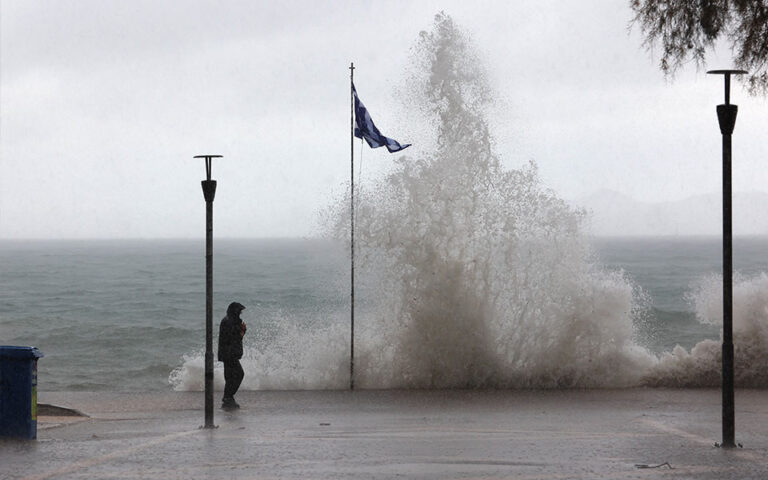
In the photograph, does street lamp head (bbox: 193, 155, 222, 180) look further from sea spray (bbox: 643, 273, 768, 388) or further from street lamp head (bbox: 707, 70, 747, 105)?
sea spray (bbox: 643, 273, 768, 388)

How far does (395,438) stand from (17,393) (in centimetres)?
417

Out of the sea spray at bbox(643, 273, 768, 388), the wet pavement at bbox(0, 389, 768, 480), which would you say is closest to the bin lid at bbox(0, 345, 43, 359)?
the wet pavement at bbox(0, 389, 768, 480)

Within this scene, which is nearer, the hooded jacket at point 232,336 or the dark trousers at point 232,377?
the dark trousers at point 232,377

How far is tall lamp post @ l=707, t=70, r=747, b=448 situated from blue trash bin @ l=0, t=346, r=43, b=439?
7.36 m

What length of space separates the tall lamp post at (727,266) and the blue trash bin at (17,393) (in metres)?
7.36

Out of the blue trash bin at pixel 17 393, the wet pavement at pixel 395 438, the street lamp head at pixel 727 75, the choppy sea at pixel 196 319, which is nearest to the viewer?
the wet pavement at pixel 395 438

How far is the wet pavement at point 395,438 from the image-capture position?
10.8 meters

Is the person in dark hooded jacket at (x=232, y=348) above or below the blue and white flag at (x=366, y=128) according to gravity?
below

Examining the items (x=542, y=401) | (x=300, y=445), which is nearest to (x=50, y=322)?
(x=542, y=401)

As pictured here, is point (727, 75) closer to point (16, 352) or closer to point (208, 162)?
point (208, 162)

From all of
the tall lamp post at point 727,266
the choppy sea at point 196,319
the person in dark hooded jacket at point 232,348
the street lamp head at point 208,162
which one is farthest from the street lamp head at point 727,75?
the choppy sea at point 196,319

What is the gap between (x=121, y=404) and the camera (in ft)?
57.5

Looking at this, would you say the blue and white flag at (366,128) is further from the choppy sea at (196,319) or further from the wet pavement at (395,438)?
the wet pavement at (395,438)

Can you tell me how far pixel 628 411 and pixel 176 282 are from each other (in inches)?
2852
